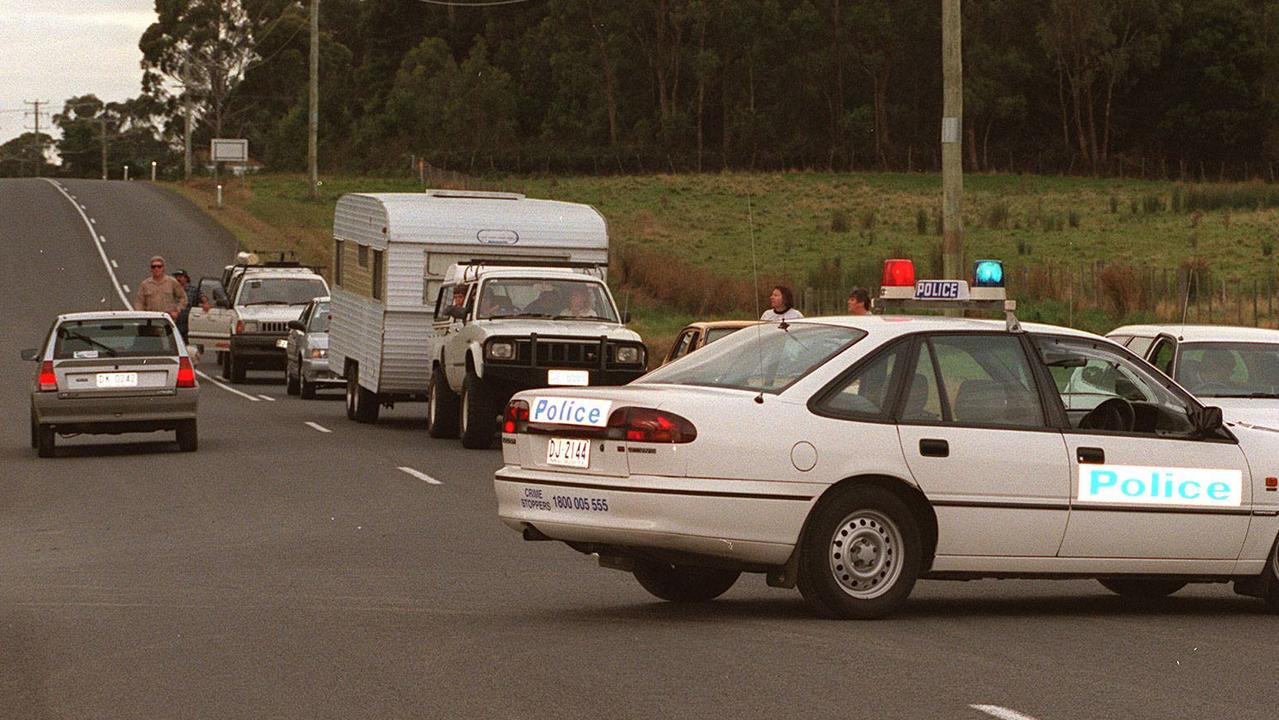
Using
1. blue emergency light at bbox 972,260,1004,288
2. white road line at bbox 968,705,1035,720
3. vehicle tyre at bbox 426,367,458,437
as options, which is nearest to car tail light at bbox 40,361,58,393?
vehicle tyre at bbox 426,367,458,437

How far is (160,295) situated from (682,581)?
54.2 ft

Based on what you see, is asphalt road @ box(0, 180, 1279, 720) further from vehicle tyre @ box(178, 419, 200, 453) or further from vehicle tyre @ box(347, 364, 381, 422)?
vehicle tyre @ box(347, 364, 381, 422)

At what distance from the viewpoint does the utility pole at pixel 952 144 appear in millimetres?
22516

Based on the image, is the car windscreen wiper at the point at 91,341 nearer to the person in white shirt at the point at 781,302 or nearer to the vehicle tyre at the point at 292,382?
the person in white shirt at the point at 781,302

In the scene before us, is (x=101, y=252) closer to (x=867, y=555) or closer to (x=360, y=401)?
(x=360, y=401)

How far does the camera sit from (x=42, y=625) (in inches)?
397

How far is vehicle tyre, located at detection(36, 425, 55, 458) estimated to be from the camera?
71.1ft

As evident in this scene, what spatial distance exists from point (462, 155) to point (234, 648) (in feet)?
364

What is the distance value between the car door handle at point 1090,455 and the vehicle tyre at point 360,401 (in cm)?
1684

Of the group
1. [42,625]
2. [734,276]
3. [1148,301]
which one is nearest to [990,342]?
[42,625]

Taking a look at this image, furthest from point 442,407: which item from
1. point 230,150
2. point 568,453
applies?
point 230,150

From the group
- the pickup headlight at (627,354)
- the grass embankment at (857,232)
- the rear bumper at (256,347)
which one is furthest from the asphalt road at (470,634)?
the rear bumper at (256,347)

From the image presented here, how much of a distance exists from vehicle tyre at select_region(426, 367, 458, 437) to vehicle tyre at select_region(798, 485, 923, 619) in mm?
13787

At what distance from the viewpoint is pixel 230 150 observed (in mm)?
90312
